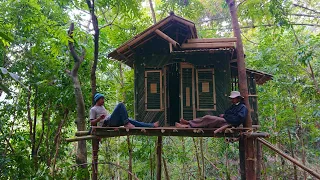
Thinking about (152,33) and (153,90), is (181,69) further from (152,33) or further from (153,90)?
(152,33)

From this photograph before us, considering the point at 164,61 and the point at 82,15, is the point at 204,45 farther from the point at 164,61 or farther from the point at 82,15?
the point at 82,15

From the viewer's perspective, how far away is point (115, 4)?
19.5 ft

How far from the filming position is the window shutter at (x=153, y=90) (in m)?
6.74

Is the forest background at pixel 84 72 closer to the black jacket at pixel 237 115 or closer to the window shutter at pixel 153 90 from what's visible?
the window shutter at pixel 153 90

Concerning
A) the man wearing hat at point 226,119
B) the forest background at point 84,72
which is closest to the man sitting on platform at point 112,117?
the forest background at point 84,72

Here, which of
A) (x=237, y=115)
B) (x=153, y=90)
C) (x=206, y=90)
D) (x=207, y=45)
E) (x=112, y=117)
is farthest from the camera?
(x=153, y=90)

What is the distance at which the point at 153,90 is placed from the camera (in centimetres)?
682

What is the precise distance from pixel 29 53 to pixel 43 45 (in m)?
0.45

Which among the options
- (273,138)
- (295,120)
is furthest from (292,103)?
(273,138)

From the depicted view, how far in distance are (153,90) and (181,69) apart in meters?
0.88

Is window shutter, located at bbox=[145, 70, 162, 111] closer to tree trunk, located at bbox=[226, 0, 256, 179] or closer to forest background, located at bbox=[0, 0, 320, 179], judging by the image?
forest background, located at bbox=[0, 0, 320, 179]

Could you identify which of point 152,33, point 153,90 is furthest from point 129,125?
point 152,33

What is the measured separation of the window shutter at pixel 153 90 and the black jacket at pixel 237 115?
70.6 inches

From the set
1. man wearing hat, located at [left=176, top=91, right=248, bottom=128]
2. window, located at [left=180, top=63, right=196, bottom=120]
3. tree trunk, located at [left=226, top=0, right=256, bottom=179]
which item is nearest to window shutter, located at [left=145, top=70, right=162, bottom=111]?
window, located at [left=180, top=63, right=196, bottom=120]
